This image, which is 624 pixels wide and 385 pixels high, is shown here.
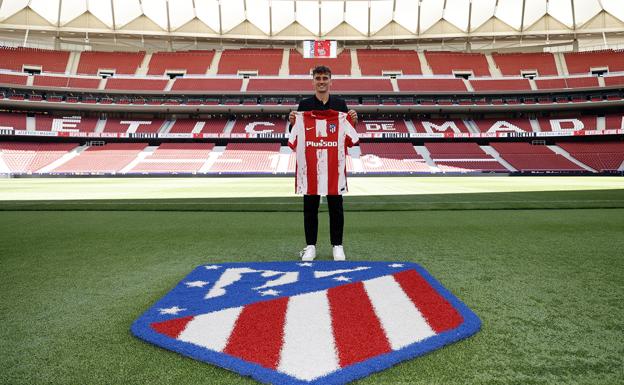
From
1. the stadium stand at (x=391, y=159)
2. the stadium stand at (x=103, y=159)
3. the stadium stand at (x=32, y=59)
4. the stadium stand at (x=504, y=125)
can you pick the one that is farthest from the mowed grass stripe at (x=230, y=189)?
the stadium stand at (x=32, y=59)

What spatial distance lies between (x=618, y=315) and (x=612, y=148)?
4217cm

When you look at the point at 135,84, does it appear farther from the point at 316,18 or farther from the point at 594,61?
the point at 594,61

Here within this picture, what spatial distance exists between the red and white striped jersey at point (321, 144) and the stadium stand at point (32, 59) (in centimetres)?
4644

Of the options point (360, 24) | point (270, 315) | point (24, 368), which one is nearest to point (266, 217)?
point (270, 315)

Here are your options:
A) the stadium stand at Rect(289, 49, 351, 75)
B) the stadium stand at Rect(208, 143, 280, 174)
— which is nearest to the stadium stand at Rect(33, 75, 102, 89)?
the stadium stand at Rect(208, 143, 280, 174)

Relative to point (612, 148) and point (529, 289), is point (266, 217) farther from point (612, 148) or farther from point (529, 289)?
point (612, 148)

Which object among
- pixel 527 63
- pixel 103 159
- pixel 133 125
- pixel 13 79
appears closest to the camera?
pixel 103 159

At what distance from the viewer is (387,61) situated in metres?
44.2

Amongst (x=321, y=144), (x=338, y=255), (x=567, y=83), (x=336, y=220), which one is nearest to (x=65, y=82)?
(x=321, y=144)

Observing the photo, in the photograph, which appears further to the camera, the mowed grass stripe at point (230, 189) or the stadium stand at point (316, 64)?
the stadium stand at point (316, 64)

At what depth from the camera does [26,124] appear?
121 feet

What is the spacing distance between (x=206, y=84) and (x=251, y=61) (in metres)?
6.18

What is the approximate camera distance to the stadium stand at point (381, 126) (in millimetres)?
38500

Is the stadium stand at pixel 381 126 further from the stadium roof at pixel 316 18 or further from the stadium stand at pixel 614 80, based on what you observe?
the stadium stand at pixel 614 80
